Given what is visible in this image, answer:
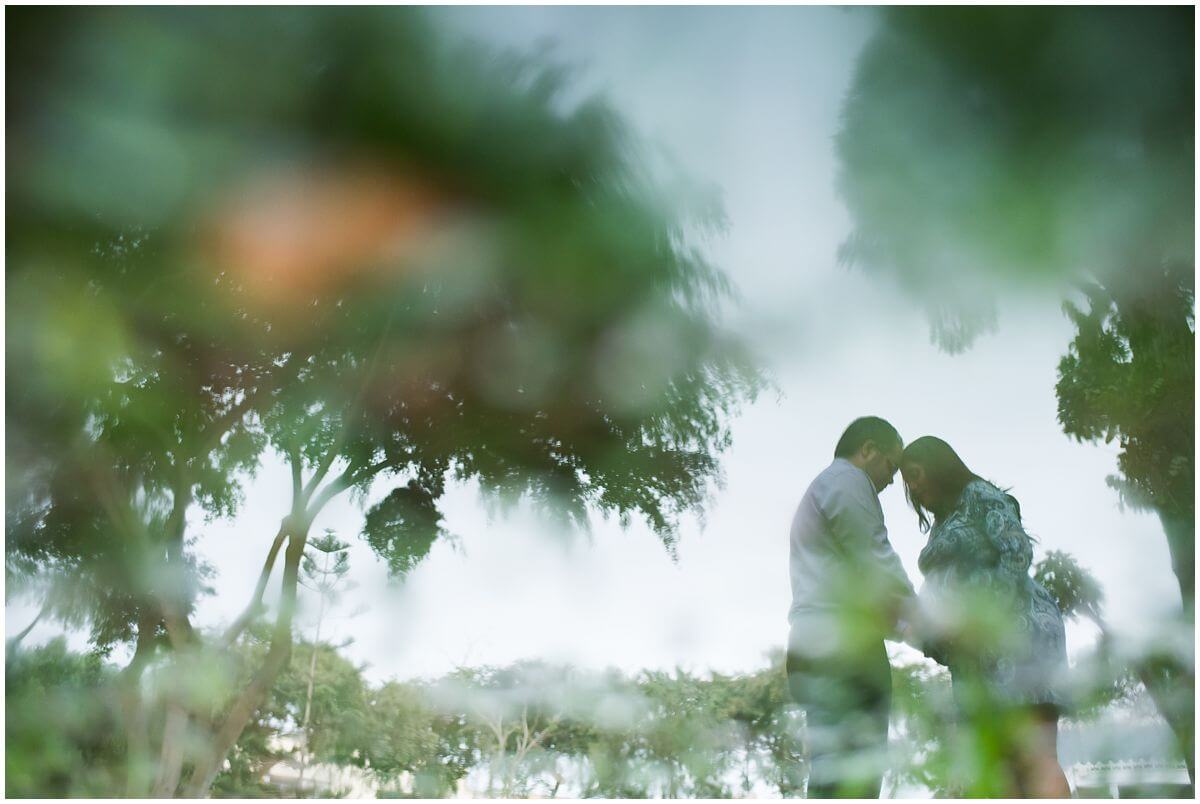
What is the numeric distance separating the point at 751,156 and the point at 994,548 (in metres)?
1.51

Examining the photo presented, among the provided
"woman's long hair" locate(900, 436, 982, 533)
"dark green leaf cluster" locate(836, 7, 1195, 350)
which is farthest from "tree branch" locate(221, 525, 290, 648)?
"dark green leaf cluster" locate(836, 7, 1195, 350)

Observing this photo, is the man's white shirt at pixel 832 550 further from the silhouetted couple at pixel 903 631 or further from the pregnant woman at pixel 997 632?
the pregnant woman at pixel 997 632

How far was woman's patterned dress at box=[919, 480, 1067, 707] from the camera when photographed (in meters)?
1.72

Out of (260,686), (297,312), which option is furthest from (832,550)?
(297,312)

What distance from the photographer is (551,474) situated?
3.02 meters

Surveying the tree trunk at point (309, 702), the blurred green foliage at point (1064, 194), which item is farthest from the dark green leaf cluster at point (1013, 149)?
the tree trunk at point (309, 702)

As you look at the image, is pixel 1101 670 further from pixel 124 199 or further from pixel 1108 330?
pixel 124 199

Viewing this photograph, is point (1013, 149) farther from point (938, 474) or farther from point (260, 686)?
point (260, 686)

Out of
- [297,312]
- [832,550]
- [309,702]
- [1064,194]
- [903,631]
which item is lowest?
[309,702]

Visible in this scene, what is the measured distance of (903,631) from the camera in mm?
1730

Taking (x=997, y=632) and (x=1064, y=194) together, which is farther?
(x=1064, y=194)

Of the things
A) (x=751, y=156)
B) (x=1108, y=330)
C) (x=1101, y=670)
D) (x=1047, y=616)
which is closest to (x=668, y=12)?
(x=751, y=156)

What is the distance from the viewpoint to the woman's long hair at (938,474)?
2.12 metres

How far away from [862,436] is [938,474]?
31cm
